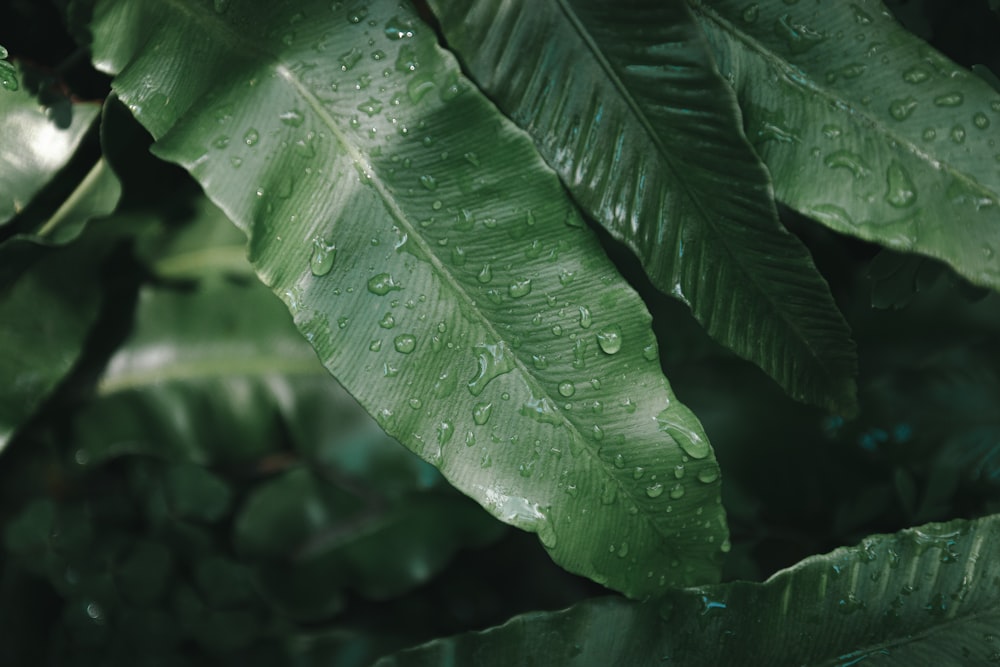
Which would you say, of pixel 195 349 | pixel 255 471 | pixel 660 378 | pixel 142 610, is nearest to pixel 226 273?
pixel 195 349

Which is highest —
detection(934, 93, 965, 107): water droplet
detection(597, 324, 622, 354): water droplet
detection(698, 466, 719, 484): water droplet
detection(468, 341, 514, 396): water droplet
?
detection(468, 341, 514, 396): water droplet

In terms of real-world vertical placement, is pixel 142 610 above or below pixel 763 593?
above

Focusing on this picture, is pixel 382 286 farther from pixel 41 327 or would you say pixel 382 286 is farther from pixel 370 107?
pixel 41 327

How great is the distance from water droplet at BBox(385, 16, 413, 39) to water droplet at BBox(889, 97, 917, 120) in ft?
1.64

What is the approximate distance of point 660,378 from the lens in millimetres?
721

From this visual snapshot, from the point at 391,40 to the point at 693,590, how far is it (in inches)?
25.6

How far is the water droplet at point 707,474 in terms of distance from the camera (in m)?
0.72

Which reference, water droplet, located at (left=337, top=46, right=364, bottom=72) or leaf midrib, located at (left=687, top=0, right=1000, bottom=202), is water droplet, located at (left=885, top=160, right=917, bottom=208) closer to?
leaf midrib, located at (left=687, top=0, right=1000, bottom=202)

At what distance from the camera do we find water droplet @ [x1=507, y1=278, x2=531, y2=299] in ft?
2.31

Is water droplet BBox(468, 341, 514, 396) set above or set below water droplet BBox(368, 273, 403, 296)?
below

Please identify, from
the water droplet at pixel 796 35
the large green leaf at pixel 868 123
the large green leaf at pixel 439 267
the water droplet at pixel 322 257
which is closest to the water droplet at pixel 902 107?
the large green leaf at pixel 868 123

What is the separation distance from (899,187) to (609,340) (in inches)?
12.9

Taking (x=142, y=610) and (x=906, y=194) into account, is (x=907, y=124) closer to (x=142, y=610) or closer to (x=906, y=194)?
(x=906, y=194)

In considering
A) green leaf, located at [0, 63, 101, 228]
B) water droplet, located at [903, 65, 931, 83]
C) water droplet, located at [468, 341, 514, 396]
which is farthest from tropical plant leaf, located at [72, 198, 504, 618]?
A: water droplet, located at [903, 65, 931, 83]
